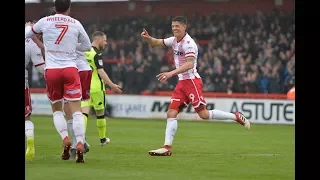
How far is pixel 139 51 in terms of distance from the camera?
33.9 m

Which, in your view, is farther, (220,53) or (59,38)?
(220,53)

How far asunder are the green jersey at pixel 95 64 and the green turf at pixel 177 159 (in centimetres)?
112

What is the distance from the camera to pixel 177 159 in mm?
12164

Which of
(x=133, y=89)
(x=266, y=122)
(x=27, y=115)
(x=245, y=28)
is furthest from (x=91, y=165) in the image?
(x=245, y=28)

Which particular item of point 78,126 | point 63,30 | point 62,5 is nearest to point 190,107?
point 78,126

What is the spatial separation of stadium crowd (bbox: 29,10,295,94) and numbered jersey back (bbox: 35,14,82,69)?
1789cm

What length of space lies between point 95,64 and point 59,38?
14.4 ft

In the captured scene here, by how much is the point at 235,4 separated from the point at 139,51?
4.43 metres

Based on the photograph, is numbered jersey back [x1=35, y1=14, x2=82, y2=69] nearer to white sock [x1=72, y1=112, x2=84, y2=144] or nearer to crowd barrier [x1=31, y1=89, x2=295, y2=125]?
white sock [x1=72, y1=112, x2=84, y2=144]

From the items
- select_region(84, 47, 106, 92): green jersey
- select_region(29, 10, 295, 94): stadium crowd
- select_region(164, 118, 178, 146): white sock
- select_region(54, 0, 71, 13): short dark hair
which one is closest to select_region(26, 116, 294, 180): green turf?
select_region(164, 118, 178, 146): white sock

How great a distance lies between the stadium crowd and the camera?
98.1 ft

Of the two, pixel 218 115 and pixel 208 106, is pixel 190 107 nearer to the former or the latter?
pixel 208 106
